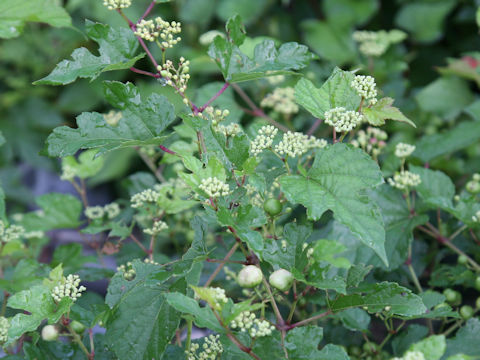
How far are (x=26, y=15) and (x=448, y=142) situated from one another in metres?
0.98

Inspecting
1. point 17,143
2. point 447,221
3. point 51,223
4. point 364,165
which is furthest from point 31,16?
point 17,143

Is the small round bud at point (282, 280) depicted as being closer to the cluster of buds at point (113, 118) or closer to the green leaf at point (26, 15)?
the cluster of buds at point (113, 118)

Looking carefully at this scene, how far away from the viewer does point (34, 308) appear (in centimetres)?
69

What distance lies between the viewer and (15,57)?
2602 millimetres

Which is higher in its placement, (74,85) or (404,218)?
(404,218)

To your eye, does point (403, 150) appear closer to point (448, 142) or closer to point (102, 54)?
point (448, 142)

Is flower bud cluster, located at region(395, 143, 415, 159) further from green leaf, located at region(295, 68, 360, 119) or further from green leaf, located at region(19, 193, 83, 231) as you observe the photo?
green leaf, located at region(19, 193, 83, 231)

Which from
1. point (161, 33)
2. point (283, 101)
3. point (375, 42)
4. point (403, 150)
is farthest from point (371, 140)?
point (375, 42)

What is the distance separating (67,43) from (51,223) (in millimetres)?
1724

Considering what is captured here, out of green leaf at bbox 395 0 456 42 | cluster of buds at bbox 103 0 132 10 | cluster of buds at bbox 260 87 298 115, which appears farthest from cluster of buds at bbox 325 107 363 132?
green leaf at bbox 395 0 456 42

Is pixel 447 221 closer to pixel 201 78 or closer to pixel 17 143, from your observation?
pixel 201 78

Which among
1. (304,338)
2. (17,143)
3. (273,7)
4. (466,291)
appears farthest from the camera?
(17,143)

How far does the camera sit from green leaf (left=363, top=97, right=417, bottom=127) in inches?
28.6

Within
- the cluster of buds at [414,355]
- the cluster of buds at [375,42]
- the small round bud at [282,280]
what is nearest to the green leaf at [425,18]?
the cluster of buds at [375,42]
